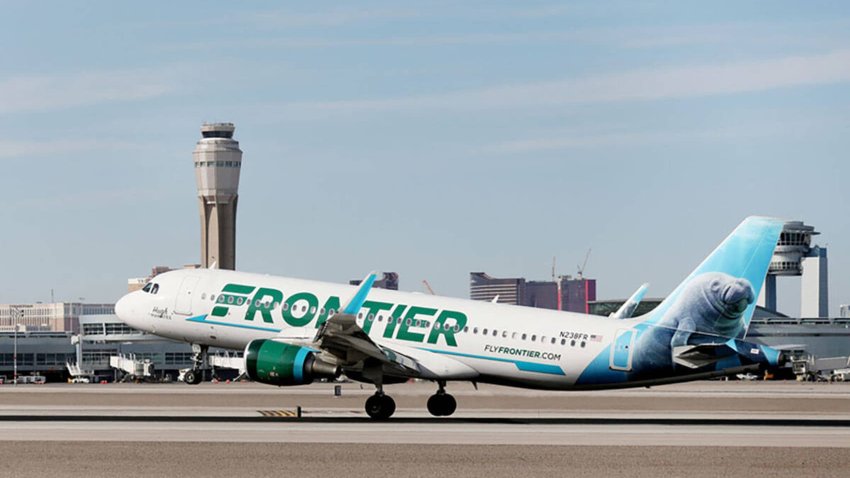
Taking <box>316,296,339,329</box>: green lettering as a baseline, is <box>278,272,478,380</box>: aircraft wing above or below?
below

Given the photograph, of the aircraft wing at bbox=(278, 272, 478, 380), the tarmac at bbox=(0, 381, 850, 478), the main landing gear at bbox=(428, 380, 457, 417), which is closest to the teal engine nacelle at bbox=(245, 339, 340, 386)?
the aircraft wing at bbox=(278, 272, 478, 380)

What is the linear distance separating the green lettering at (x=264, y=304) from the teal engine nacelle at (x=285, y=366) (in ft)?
15.3

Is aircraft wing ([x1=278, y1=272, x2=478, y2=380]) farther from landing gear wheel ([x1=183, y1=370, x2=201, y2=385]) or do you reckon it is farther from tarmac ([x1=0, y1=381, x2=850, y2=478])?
landing gear wheel ([x1=183, y1=370, x2=201, y2=385])

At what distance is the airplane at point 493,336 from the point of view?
53625 mm

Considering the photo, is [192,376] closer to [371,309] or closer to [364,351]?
[371,309]

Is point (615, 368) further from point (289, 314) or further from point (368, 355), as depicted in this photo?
point (289, 314)

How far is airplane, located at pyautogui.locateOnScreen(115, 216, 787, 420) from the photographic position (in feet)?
176

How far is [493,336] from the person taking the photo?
56094 mm

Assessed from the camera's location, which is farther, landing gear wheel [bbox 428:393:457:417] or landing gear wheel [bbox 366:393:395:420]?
landing gear wheel [bbox 428:393:457:417]

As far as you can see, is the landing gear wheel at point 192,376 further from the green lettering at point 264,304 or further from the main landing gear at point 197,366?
the green lettering at point 264,304

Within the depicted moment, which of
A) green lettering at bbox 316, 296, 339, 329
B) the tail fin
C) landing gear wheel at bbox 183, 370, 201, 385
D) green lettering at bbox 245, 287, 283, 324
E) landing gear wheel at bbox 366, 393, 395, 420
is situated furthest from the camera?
landing gear wheel at bbox 183, 370, 201, 385

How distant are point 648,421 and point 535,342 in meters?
6.11

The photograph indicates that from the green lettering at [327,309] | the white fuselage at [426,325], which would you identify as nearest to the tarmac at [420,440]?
the white fuselage at [426,325]

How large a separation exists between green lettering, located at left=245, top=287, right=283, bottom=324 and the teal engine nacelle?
15.3ft
